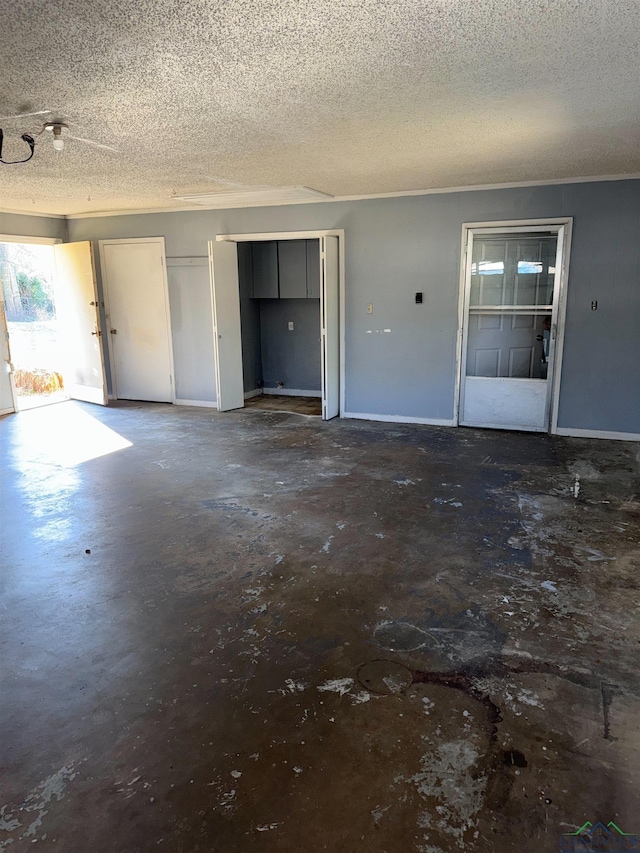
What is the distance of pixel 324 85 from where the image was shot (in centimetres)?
289

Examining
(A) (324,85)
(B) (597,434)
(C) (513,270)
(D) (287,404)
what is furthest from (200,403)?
(A) (324,85)

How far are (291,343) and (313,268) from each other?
1.20 meters

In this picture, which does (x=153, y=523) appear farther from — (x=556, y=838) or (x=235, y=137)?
(x=556, y=838)

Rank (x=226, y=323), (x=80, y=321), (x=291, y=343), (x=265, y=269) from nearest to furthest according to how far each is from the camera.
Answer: (x=226, y=323) < (x=80, y=321) < (x=265, y=269) < (x=291, y=343)

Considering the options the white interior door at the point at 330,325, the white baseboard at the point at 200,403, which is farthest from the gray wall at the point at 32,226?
the white interior door at the point at 330,325

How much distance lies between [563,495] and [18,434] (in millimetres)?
5660

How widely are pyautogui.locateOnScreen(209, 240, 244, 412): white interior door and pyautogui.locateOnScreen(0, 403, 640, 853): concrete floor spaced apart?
277 centimetres

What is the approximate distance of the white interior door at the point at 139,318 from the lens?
7828mm

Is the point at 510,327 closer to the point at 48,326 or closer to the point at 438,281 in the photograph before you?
the point at 438,281

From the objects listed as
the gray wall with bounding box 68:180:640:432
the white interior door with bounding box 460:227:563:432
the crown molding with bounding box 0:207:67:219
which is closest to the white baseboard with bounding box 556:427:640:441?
the gray wall with bounding box 68:180:640:432

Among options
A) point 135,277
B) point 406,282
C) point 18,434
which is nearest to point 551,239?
point 406,282

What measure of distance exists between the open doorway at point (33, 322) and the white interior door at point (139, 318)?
83 cm

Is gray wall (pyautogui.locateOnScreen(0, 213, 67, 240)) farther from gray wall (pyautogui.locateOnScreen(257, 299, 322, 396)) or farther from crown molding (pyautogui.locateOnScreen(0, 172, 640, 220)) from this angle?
gray wall (pyautogui.locateOnScreen(257, 299, 322, 396))

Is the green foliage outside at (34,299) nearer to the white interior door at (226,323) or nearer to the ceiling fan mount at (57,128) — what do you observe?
the white interior door at (226,323)
